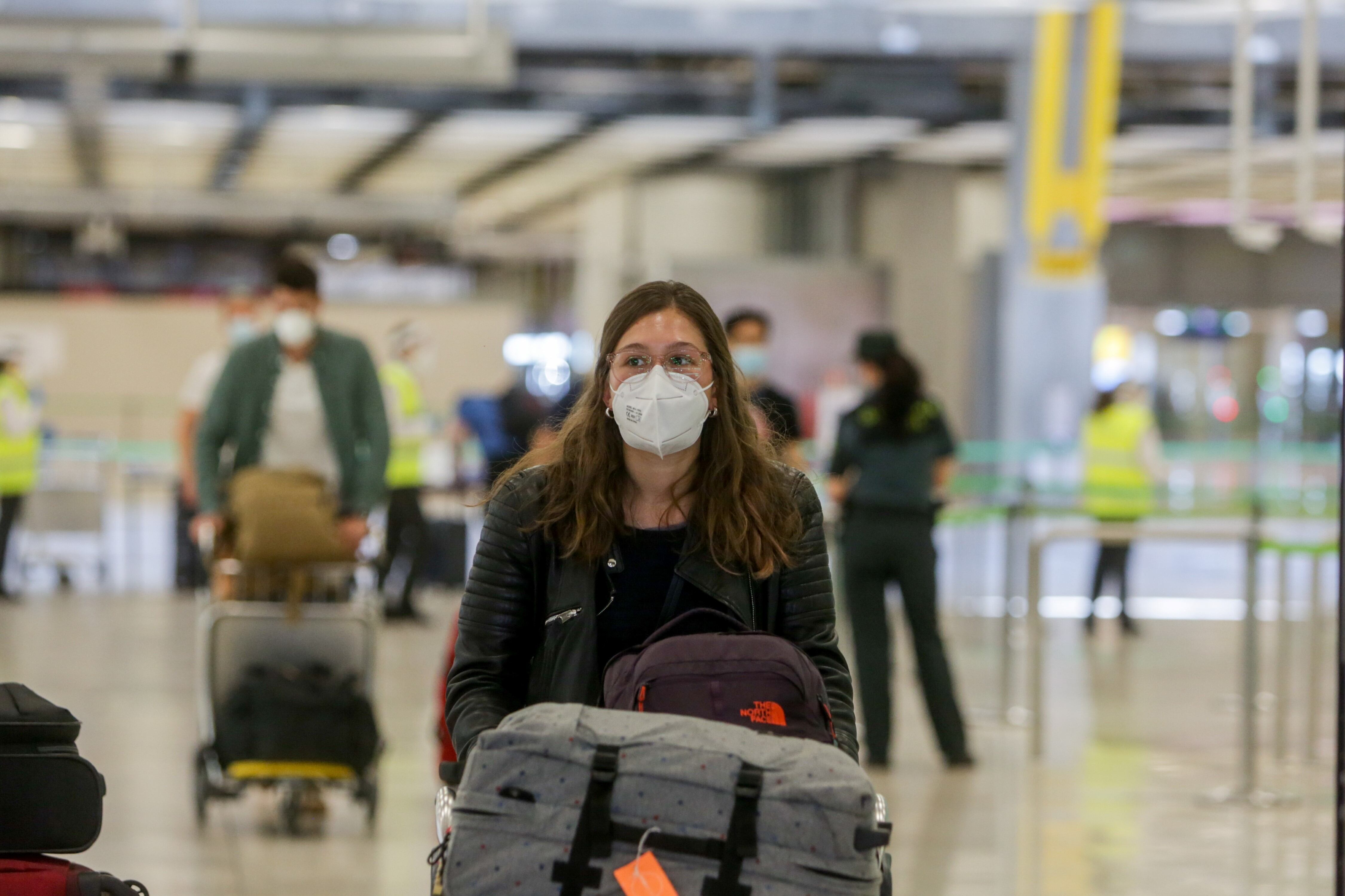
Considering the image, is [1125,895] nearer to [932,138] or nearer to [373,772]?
[373,772]

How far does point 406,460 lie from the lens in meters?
9.80

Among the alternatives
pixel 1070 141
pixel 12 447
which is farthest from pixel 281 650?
pixel 12 447

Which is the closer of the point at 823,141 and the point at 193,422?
the point at 193,422

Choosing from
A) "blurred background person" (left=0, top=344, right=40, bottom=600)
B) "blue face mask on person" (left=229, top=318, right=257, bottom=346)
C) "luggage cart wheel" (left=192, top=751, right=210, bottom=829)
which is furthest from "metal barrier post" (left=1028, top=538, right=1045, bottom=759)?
"blurred background person" (left=0, top=344, right=40, bottom=600)

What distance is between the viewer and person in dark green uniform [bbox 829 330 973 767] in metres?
6.10

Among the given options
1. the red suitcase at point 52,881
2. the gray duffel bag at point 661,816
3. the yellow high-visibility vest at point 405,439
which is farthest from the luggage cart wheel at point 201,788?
the yellow high-visibility vest at point 405,439

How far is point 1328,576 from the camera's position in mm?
13062

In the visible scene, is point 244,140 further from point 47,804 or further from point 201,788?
point 47,804

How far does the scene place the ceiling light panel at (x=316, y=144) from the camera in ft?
58.5

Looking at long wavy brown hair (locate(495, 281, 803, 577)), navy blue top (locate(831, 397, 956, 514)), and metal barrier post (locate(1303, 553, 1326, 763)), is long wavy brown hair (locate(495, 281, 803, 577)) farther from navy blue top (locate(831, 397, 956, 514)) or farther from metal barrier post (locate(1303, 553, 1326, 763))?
metal barrier post (locate(1303, 553, 1326, 763))

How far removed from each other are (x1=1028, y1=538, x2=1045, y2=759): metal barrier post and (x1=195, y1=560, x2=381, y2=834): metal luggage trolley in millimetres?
2556

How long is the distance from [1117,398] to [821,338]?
9453 mm

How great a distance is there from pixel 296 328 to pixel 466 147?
15.2m

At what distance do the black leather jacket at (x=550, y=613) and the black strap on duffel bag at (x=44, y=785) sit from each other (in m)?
0.63
